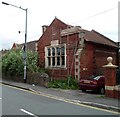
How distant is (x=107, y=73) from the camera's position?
55.0 ft

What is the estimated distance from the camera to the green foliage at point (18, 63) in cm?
3002

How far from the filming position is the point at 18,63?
30594 mm

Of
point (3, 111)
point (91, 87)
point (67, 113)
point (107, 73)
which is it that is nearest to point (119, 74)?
point (107, 73)

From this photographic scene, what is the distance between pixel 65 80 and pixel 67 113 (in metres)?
15.6

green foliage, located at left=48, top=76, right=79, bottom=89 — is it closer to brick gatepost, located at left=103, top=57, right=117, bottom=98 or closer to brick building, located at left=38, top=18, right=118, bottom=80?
brick building, located at left=38, top=18, right=118, bottom=80

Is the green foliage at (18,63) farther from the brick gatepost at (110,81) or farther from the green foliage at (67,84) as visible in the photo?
the brick gatepost at (110,81)

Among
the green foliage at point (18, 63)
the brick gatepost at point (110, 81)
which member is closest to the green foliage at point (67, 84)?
the green foliage at point (18, 63)

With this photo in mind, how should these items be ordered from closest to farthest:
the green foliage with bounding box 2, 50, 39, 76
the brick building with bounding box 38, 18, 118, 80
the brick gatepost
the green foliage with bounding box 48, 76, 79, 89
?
the brick gatepost → the green foliage with bounding box 48, 76, 79, 89 → the brick building with bounding box 38, 18, 118, 80 → the green foliage with bounding box 2, 50, 39, 76

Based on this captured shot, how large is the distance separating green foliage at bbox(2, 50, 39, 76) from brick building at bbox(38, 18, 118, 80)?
4.90ft

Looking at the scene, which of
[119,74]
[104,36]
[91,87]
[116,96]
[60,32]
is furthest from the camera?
[104,36]

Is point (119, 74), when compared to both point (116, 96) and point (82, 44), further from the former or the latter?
point (82, 44)

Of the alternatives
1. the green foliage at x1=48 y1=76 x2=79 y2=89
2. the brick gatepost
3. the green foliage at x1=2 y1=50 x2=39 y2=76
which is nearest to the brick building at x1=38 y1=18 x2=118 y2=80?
the green foliage at x1=48 y1=76 x2=79 y2=89

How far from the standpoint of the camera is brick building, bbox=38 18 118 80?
2627cm

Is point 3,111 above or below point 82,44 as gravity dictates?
below
